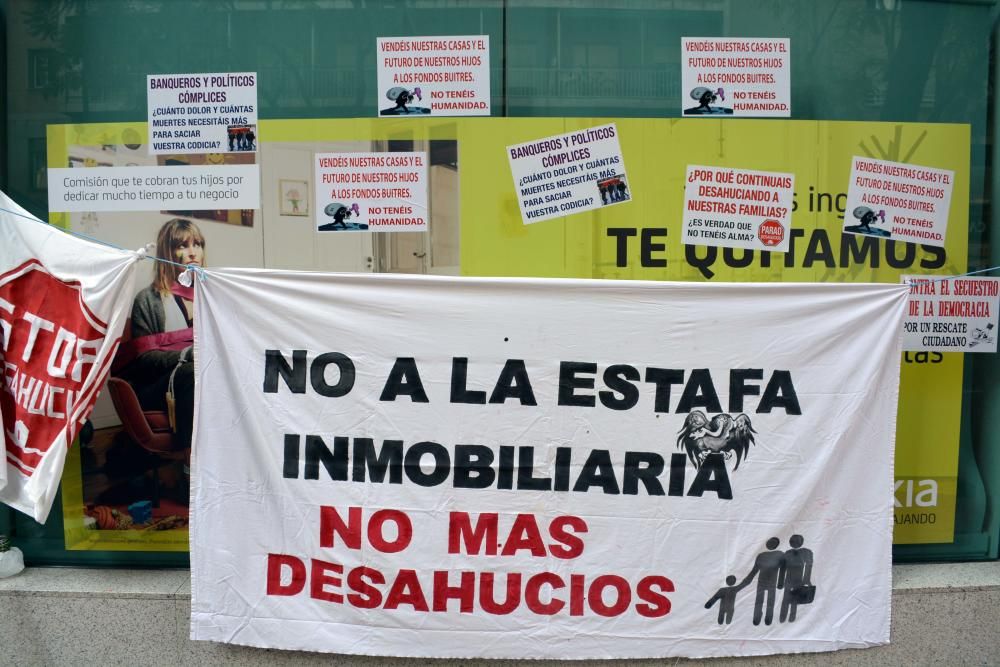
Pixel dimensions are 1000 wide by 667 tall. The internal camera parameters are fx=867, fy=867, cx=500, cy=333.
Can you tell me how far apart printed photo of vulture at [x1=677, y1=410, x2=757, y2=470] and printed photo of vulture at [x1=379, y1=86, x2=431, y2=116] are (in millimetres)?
1874

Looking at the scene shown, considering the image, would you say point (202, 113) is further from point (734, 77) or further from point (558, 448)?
point (734, 77)

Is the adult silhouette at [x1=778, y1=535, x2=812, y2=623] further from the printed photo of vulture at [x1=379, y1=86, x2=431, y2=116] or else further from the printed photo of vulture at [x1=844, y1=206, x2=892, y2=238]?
the printed photo of vulture at [x1=379, y1=86, x2=431, y2=116]

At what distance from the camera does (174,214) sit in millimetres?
4055

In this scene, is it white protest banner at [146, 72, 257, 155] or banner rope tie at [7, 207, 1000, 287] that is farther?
white protest banner at [146, 72, 257, 155]

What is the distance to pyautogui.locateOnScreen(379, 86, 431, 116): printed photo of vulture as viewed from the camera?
4.04 metres

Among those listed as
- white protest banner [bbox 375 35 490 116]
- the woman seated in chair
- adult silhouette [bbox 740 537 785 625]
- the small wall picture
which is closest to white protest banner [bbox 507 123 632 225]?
white protest banner [bbox 375 35 490 116]

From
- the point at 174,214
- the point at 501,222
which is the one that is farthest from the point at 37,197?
the point at 501,222

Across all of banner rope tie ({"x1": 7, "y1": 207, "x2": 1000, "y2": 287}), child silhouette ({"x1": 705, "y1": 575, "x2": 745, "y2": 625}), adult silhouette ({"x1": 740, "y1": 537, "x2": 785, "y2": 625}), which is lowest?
child silhouette ({"x1": 705, "y1": 575, "x2": 745, "y2": 625})

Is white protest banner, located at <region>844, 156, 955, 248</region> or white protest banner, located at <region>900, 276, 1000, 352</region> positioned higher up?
white protest banner, located at <region>844, 156, 955, 248</region>

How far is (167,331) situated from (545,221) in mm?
1841

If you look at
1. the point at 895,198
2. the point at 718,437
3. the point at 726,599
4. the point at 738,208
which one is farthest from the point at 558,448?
the point at 895,198

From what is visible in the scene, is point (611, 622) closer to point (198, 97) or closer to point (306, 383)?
point (306, 383)

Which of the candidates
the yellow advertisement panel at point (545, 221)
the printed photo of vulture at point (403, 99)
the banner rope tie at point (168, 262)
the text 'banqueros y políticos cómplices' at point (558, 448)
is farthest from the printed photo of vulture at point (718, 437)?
the printed photo of vulture at point (403, 99)

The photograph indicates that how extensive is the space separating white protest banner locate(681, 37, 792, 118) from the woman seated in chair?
2.42m
